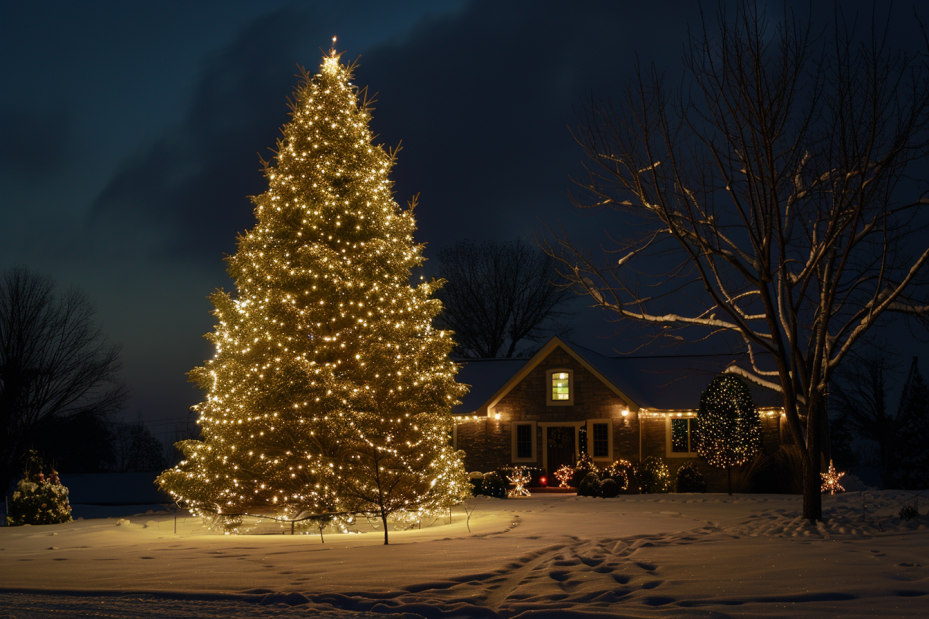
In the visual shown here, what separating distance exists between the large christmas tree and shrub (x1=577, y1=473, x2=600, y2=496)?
26.5ft

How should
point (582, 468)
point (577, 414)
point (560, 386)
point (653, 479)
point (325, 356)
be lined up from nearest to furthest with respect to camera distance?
point (325, 356) → point (653, 479) → point (582, 468) → point (577, 414) → point (560, 386)

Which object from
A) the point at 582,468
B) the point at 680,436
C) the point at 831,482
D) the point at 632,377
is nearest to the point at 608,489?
the point at 582,468

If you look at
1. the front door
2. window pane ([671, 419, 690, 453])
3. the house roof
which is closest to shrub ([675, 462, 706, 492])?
window pane ([671, 419, 690, 453])

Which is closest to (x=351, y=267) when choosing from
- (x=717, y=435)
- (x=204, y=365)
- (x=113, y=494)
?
(x=204, y=365)

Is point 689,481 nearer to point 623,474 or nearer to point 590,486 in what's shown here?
point 623,474

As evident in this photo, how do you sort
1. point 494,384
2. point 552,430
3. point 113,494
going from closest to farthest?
point 552,430 < point 494,384 < point 113,494

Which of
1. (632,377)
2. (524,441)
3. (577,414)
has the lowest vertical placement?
(524,441)

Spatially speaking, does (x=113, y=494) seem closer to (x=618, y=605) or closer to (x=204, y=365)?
(x=204, y=365)

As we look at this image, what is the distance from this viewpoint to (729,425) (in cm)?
2134

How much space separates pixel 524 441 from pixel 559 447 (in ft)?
4.14

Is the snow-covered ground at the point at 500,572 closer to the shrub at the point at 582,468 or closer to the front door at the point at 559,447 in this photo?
the shrub at the point at 582,468

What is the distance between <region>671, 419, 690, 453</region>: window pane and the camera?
24.0m

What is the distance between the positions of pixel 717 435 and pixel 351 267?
13869 mm

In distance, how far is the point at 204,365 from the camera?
531 inches
